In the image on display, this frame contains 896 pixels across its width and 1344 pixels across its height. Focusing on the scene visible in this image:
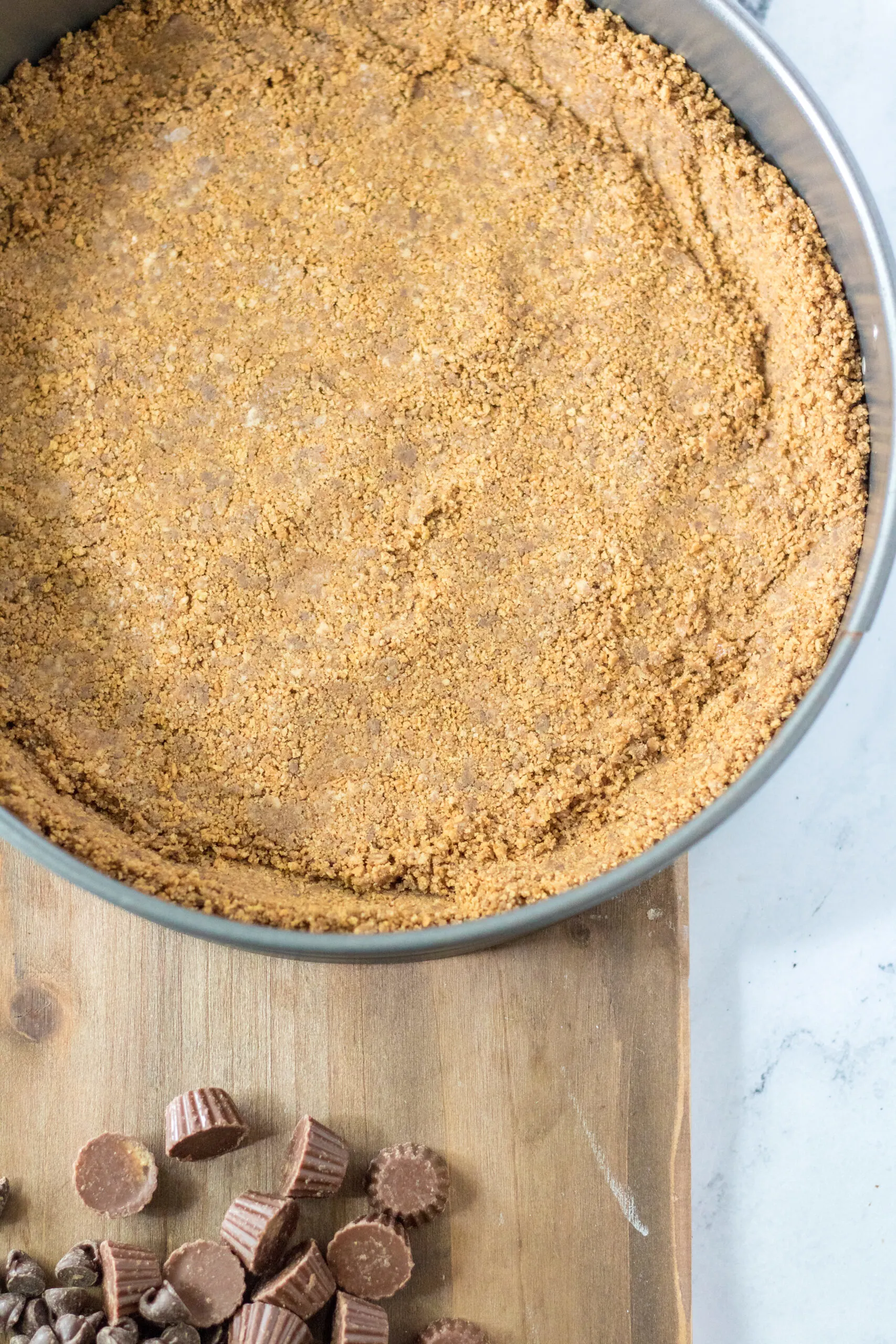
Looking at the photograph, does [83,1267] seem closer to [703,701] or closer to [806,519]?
[703,701]

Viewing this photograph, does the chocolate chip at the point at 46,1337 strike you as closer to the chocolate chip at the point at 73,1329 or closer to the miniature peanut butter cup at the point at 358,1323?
the chocolate chip at the point at 73,1329

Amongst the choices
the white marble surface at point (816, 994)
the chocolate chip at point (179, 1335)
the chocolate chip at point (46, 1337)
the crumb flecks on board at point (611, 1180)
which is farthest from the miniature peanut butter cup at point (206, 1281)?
the white marble surface at point (816, 994)

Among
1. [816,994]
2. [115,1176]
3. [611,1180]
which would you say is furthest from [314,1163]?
[816,994]

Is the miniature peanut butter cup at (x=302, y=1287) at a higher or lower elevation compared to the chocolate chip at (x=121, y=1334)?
higher

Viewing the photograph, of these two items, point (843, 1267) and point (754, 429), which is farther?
point (843, 1267)

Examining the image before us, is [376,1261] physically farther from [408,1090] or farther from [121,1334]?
[121,1334]

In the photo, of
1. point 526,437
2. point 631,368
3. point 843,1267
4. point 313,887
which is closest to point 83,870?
point 313,887

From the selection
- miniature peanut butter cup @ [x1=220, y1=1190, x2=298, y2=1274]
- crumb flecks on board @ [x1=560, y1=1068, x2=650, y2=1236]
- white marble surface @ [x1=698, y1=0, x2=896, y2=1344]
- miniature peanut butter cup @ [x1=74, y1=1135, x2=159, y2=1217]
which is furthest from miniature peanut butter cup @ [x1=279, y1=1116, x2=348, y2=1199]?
white marble surface @ [x1=698, y1=0, x2=896, y2=1344]
